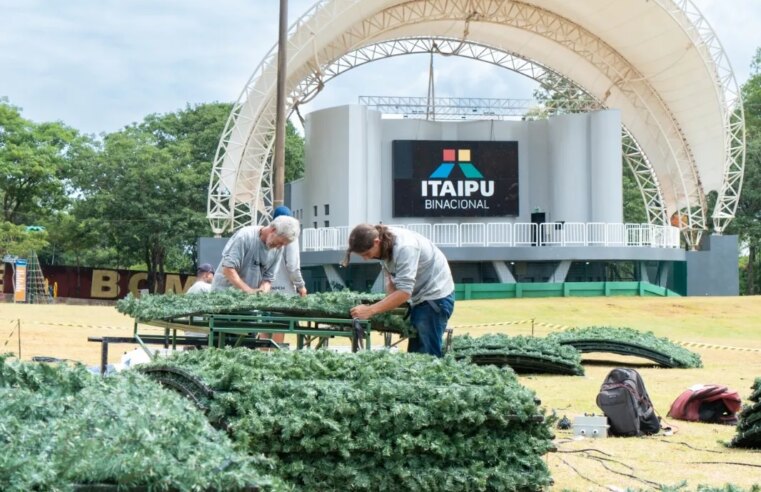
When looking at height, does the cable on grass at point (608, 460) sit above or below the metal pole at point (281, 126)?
below

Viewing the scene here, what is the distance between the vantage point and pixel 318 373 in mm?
5523

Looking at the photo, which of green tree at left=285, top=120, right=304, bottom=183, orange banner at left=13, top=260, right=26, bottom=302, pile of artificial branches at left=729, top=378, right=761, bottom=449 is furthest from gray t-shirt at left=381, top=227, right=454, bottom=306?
green tree at left=285, top=120, right=304, bottom=183

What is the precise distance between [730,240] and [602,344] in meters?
27.4

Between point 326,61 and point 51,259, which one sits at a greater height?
point 326,61

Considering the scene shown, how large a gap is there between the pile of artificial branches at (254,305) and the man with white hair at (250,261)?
1.16 meters

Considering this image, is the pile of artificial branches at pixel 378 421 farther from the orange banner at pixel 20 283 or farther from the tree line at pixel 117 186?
the tree line at pixel 117 186

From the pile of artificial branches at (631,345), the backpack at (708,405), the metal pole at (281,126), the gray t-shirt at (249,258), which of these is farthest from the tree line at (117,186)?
the backpack at (708,405)

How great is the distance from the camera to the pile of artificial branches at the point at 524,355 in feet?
44.5

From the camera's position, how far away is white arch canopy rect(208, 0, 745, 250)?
35938mm

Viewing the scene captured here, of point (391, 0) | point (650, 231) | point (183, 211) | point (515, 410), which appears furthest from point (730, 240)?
point (515, 410)

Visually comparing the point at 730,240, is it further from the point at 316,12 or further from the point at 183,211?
the point at 183,211

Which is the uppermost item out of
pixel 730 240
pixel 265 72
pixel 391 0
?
pixel 391 0

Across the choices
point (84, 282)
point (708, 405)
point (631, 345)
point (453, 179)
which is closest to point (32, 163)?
point (84, 282)

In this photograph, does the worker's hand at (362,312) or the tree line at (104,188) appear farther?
the tree line at (104,188)
